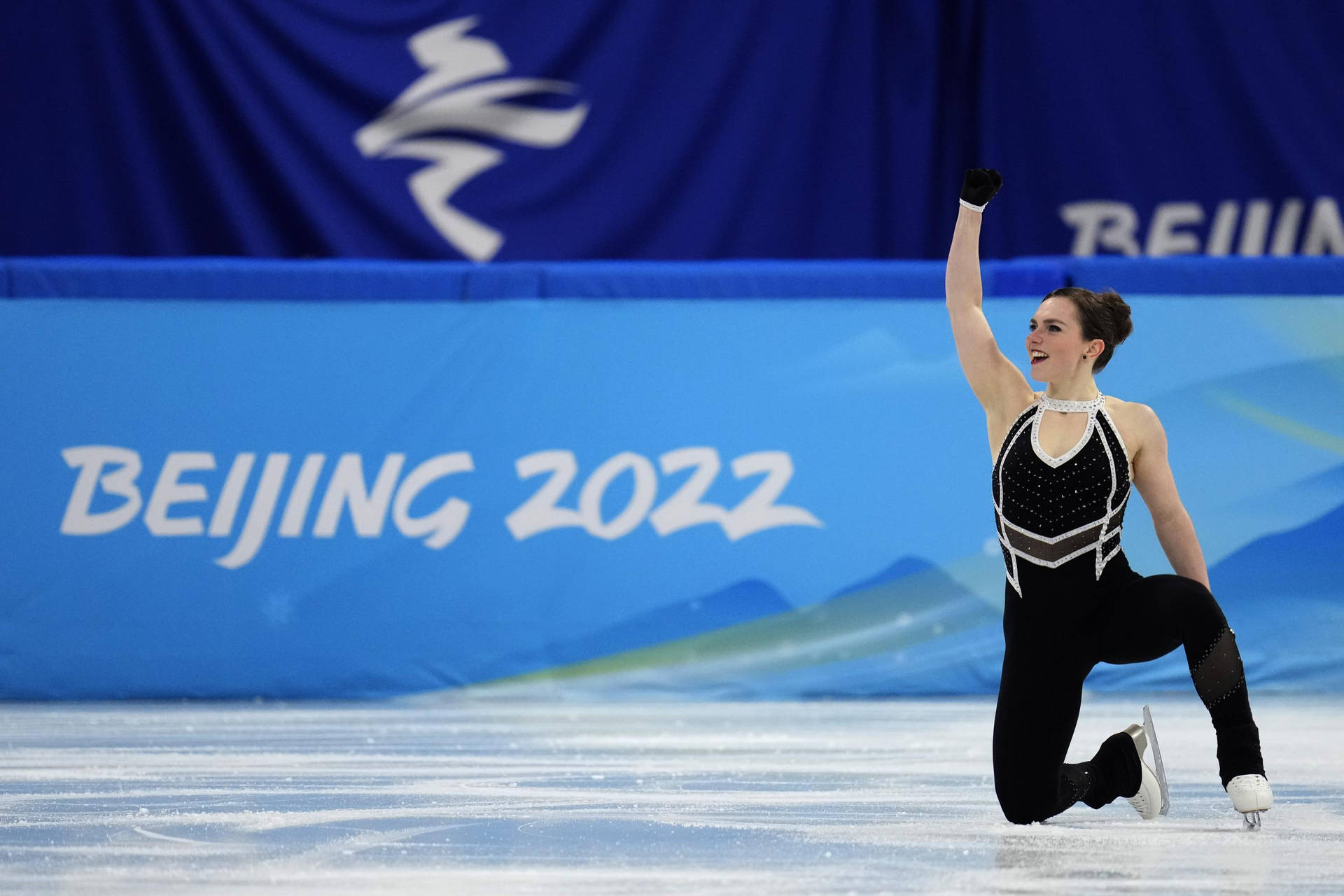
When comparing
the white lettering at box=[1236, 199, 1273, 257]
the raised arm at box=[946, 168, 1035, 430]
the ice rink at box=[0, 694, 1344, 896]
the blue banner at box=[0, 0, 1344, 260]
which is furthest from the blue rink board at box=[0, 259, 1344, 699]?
the raised arm at box=[946, 168, 1035, 430]

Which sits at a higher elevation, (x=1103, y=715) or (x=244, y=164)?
(x=244, y=164)

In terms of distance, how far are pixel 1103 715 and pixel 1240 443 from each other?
1.27 meters

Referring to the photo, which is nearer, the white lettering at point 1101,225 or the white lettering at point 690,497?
the white lettering at point 690,497

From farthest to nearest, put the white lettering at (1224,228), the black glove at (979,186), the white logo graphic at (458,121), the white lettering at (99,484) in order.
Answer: the white lettering at (1224,228), the white logo graphic at (458,121), the white lettering at (99,484), the black glove at (979,186)

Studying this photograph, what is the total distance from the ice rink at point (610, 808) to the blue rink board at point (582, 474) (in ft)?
1.55

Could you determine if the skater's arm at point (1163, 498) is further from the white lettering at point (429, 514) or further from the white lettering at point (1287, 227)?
the white lettering at point (1287, 227)

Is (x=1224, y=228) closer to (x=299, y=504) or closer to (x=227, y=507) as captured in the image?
(x=299, y=504)

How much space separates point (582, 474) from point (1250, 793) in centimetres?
308

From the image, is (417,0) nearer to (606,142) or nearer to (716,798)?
(606,142)

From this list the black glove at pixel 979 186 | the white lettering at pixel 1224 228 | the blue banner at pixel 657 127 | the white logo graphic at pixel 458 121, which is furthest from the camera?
the white lettering at pixel 1224 228

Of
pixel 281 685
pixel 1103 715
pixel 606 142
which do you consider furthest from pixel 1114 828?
pixel 606 142

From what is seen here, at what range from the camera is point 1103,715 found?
4906 millimetres

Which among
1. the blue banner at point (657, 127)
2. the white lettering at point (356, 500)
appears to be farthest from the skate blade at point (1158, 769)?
the blue banner at point (657, 127)

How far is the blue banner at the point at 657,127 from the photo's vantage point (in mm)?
7219
